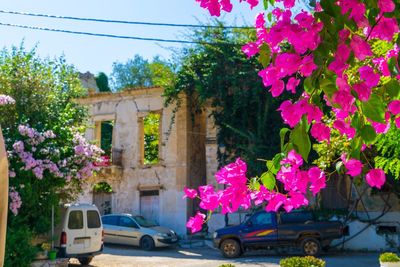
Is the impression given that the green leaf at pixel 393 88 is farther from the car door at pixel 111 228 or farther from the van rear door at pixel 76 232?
the car door at pixel 111 228

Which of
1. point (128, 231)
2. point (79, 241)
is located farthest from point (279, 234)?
point (79, 241)

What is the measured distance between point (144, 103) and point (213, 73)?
17.0 ft

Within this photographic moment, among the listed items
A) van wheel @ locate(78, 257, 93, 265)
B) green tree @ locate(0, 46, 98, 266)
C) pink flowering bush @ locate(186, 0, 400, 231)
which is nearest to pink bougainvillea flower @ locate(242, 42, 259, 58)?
pink flowering bush @ locate(186, 0, 400, 231)

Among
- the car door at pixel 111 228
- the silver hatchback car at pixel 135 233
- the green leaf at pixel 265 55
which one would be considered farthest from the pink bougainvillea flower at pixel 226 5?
the car door at pixel 111 228

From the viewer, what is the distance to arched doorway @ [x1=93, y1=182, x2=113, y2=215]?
28.3 meters

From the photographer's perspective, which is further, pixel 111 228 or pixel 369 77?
pixel 111 228

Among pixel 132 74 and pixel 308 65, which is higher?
pixel 132 74

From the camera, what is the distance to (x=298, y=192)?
130 inches

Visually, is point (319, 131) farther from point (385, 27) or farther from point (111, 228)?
point (111, 228)

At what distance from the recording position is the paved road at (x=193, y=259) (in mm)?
17000


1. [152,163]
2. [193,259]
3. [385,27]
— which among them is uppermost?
[152,163]

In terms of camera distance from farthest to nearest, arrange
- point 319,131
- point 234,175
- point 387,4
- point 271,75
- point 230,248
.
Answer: point 230,248, point 234,175, point 319,131, point 271,75, point 387,4

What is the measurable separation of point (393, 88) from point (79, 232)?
14814 millimetres

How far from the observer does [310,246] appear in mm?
18781
